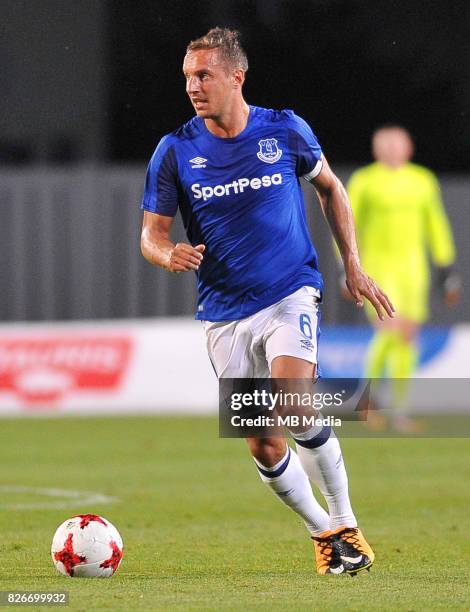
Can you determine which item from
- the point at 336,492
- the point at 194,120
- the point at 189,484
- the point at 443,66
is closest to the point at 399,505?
the point at 189,484

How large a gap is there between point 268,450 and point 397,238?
7964 mm

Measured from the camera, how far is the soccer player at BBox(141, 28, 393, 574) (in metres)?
6.62

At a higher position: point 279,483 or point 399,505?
point 279,483

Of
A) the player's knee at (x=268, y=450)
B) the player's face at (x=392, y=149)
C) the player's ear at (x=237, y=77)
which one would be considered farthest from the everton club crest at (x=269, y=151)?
the player's face at (x=392, y=149)

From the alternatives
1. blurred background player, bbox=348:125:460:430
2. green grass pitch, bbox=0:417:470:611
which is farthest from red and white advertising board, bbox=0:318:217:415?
blurred background player, bbox=348:125:460:430

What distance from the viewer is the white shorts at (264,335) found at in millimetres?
6578

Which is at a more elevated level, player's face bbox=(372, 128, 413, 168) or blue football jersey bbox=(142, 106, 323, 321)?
player's face bbox=(372, 128, 413, 168)

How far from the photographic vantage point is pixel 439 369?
16.3m

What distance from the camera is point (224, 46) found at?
22.1ft

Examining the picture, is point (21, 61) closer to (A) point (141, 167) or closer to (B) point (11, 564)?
(A) point (141, 167)

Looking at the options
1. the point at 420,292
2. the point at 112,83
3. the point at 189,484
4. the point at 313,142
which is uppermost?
the point at 112,83

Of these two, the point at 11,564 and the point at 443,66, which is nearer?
the point at 11,564

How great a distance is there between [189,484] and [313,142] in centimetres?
408

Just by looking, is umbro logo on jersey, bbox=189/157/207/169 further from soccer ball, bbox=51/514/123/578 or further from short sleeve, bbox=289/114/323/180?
soccer ball, bbox=51/514/123/578
